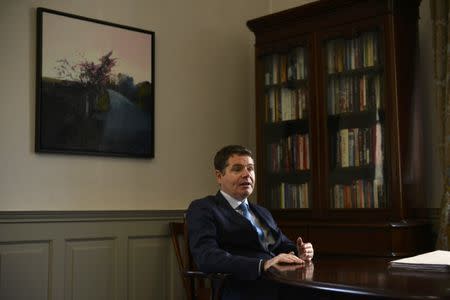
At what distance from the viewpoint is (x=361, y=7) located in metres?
3.17

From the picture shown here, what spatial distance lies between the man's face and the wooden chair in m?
0.34

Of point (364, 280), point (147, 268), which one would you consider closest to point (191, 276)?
point (364, 280)

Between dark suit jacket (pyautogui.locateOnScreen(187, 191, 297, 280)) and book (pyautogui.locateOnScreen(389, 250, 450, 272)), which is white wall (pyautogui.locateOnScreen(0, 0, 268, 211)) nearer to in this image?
dark suit jacket (pyautogui.locateOnScreen(187, 191, 297, 280))

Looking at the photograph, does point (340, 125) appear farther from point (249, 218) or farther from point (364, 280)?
point (364, 280)

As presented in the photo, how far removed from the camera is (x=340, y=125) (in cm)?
329

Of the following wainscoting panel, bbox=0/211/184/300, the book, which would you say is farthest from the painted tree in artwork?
the book

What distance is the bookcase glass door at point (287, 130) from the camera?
3.43 metres

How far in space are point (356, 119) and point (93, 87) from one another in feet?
4.97

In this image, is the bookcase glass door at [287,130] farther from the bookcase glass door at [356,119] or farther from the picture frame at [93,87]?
the picture frame at [93,87]

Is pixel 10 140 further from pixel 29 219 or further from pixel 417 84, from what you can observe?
pixel 417 84

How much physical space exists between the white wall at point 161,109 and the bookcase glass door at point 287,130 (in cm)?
42

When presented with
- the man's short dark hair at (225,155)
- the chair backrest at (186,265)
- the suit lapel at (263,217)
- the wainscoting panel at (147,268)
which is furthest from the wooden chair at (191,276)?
the man's short dark hair at (225,155)

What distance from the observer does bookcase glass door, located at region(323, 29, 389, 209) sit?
3.11 meters

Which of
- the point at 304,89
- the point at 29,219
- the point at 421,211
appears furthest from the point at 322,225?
the point at 29,219
